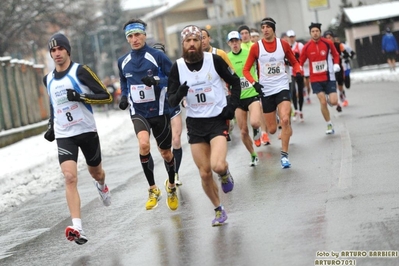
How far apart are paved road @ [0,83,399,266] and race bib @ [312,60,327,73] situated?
5.48 feet

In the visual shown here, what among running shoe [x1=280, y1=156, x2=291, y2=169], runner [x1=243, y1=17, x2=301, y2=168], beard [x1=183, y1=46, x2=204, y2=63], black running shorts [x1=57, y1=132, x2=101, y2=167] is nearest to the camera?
beard [x1=183, y1=46, x2=204, y2=63]

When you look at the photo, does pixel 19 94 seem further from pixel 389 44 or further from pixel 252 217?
pixel 252 217

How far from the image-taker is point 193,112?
31.4 ft

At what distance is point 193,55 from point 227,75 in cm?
43

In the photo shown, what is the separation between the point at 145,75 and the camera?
1127 cm

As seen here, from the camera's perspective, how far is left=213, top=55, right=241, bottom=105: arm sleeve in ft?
31.0

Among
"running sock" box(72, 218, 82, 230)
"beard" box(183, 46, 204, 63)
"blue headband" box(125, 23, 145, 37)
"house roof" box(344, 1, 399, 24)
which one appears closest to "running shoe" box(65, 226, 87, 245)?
"running sock" box(72, 218, 82, 230)

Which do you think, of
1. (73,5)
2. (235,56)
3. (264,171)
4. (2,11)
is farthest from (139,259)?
(73,5)

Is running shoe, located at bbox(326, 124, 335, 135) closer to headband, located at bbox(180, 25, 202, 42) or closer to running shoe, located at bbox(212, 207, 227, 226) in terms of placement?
running shoe, located at bbox(212, 207, 227, 226)

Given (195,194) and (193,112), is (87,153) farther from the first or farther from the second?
(195,194)

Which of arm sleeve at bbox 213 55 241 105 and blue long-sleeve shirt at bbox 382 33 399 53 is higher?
arm sleeve at bbox 213 55 241 105

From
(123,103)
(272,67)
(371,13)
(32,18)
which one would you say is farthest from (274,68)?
(371,13)

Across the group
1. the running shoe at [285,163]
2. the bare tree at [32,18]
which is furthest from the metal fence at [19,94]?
the running shoe at [285,163]

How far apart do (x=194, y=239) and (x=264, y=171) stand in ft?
15.2
